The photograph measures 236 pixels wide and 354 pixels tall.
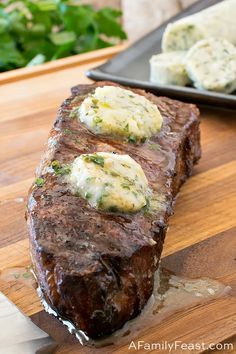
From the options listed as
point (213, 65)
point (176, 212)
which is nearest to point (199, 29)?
point (213, 65)

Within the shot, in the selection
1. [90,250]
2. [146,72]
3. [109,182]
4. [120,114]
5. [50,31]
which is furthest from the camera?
[50,31]

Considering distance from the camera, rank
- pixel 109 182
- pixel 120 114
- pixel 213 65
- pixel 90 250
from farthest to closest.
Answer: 1. pixel 213 65
2. pixel 120 114
3. pixel 109 182
4. pixel 90 250

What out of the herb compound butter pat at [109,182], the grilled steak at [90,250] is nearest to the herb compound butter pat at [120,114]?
the grilled steak at [90,250]

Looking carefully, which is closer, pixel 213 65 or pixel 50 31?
pixel 213 65

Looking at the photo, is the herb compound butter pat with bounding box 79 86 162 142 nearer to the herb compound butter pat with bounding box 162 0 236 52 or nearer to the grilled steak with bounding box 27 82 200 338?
the grilled steak with bounding box 27 82 200 338

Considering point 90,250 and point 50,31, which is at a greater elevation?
point 90,250

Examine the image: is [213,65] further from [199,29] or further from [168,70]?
[199,29]

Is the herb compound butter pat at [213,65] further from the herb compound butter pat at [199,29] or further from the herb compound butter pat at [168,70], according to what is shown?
the herb compound butter pat at [199,29]
